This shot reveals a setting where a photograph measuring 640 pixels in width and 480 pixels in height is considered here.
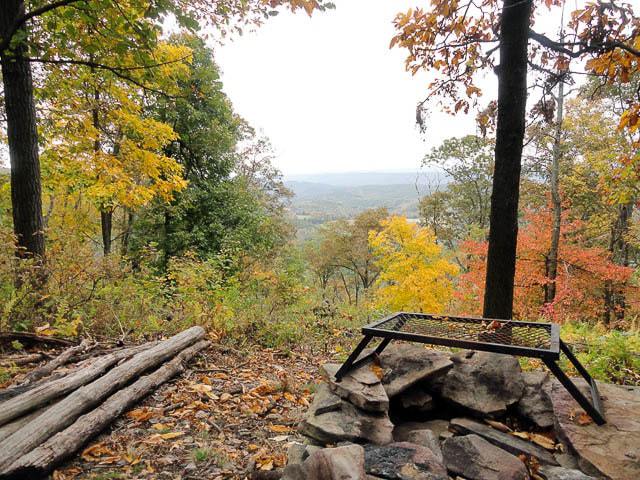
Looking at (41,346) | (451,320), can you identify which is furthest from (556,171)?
(41,346)

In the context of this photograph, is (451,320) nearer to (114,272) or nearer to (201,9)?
(114,272)

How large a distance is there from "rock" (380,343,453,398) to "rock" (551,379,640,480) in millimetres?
913

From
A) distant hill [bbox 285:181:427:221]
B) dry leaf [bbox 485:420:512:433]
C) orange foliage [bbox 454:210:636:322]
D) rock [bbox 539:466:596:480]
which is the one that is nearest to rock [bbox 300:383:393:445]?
dry leaf [bbox 485:420:512:433]

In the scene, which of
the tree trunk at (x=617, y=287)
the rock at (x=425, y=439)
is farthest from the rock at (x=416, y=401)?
the tree trunk at (x=617, y=287)

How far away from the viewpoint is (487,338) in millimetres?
3150

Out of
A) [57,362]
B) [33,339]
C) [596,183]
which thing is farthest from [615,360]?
[596,183]

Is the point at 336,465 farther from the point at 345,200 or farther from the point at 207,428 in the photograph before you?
the point at 345,200

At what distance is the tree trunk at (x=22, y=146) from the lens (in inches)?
198

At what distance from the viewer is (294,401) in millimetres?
→ 3887

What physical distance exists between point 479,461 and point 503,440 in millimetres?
482

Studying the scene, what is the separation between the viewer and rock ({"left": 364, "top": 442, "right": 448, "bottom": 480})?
2.10 meters

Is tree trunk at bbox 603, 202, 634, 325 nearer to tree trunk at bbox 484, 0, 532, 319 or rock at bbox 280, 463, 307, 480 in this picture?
tree trunk at bbox 484, 0, 532, 319

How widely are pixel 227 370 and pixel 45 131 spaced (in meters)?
7.15

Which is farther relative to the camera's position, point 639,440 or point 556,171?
point 556,171
